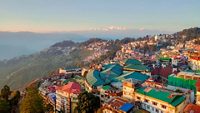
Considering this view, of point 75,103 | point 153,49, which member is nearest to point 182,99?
point 75,103

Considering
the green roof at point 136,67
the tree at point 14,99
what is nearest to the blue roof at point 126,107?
the green roof at point 136,67

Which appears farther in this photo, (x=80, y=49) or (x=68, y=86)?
(x=80, y=49)

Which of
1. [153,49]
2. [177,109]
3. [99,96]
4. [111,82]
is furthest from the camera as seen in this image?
[153,49]

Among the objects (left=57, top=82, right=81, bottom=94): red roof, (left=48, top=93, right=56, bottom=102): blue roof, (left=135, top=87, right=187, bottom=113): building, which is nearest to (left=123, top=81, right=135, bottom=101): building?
(left=135, top=87, right=187, bottom=113): building

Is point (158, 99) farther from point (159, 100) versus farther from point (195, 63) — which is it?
point (195, 63)

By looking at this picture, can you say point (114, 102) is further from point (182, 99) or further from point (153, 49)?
point (153, 49)

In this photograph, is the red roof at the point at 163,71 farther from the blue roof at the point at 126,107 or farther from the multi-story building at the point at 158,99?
the blue roof at the point at 126,107

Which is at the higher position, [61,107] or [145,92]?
[145,92]
